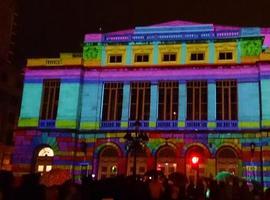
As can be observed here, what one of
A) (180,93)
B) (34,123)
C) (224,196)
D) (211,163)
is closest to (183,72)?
(180,93)

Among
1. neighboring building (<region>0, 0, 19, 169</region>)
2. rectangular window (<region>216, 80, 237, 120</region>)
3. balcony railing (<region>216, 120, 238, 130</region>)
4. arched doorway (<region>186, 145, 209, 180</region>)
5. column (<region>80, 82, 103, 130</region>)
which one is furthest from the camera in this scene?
neighboring building (<region>0, 0, 19, 169</region>)

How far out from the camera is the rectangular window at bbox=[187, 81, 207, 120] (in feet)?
114

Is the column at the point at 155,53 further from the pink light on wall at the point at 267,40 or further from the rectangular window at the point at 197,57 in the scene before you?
the pink light on wall at the point at 267,40

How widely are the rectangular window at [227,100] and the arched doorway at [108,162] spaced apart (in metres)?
9.19

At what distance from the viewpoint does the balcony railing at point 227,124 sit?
1325 inches

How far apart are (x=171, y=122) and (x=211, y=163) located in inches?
182

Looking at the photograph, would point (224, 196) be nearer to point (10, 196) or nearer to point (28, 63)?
point (10, 196)

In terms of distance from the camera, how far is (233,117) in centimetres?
3419

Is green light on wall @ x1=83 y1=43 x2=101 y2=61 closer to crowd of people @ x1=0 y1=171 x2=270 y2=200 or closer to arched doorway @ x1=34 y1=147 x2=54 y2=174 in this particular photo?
arched doorway @ x1=34 y1=147 x2=54 y2=174

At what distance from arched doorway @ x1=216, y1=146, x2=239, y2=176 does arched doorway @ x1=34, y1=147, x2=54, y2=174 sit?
45.7 ft

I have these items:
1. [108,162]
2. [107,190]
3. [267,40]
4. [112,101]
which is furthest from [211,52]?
[107,190]

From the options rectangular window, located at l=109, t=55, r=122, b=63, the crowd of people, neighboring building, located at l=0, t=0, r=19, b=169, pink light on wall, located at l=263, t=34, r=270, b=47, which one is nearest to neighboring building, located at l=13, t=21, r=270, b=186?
rectangular window, located at l=109, t=55, r=122, b=63

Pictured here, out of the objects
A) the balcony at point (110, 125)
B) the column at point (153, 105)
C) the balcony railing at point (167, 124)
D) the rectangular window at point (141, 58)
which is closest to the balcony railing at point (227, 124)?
the balcony railing at point (167, 124)

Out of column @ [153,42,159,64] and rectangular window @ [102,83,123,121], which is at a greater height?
column @ [153,42,159,64]
